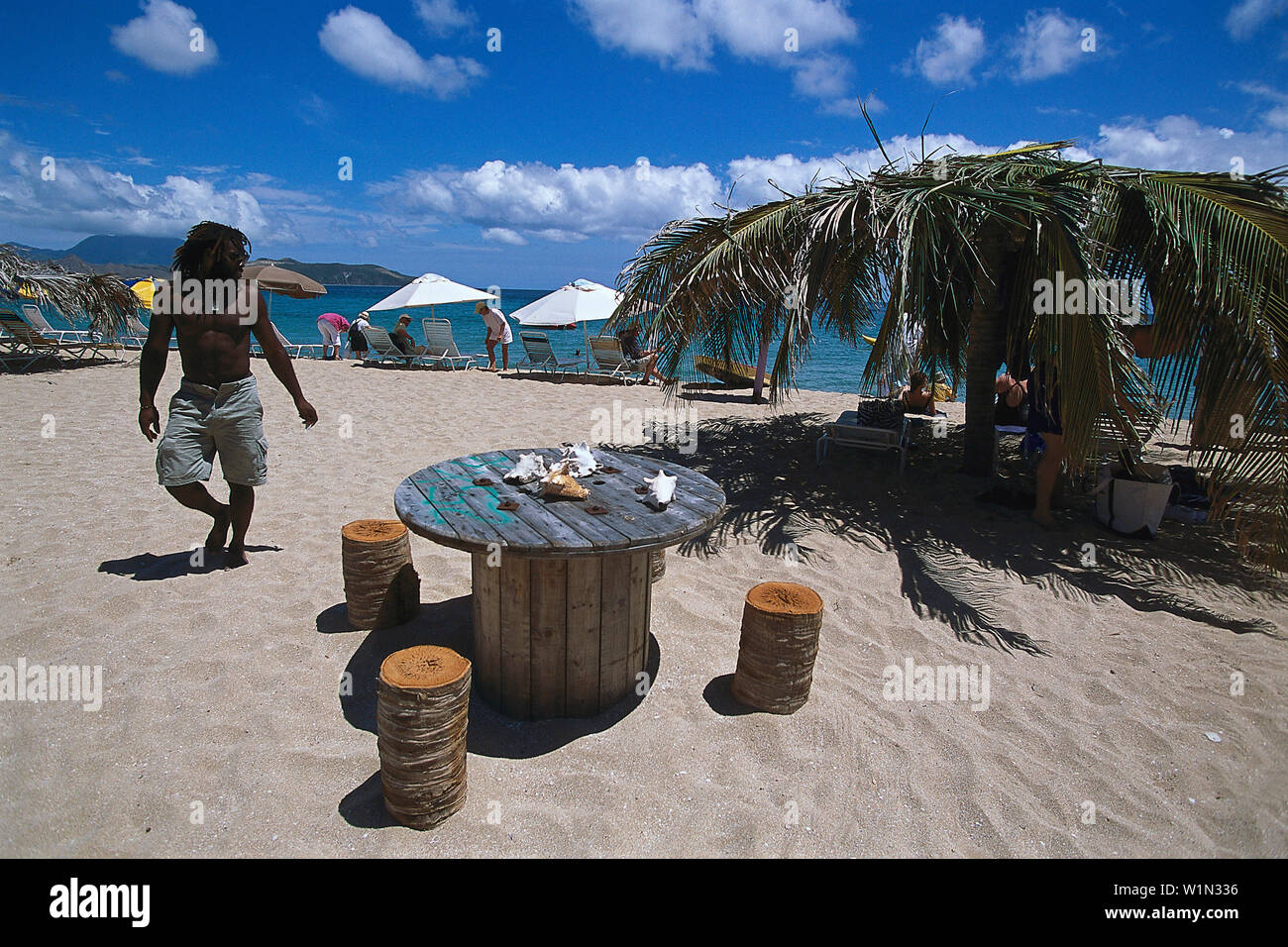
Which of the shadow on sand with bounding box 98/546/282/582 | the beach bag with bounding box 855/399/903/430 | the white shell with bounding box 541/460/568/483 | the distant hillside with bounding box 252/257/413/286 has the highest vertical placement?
the distant hillside with bounding box 252/257/413/286

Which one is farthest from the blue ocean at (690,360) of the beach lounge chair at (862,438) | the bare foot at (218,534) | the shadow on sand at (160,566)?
the shadow on sand at (160,566)

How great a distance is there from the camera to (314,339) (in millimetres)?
35375

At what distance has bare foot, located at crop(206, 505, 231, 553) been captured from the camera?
3.78 metres

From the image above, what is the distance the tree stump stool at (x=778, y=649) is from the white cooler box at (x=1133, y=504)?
141 inches

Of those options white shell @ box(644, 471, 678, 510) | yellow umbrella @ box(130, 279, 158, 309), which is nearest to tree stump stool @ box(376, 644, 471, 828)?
white shell @ box(644, 471, 678, 510)

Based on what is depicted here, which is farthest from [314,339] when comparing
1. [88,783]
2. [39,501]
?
[88,783]

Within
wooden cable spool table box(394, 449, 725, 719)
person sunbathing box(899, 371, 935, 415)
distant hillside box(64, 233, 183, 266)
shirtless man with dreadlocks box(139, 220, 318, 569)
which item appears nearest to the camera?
wooden cable spool table box(394, 449, 725, 719)

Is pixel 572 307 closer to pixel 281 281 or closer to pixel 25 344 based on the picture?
pixel 281 281

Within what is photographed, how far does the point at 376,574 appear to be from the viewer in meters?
3.19

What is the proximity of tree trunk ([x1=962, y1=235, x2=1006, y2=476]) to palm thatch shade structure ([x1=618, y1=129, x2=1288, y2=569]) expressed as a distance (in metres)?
0.02

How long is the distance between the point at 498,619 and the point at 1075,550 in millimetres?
4196

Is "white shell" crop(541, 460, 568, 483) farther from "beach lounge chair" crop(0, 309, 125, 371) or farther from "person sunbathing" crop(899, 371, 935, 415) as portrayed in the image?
"beach lounge chair" crop(0, 309, 125, 371)

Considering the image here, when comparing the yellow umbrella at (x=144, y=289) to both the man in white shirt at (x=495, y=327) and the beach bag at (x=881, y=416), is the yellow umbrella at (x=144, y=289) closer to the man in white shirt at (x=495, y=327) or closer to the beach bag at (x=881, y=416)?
the man in white shirt at (x=495, y=327)
